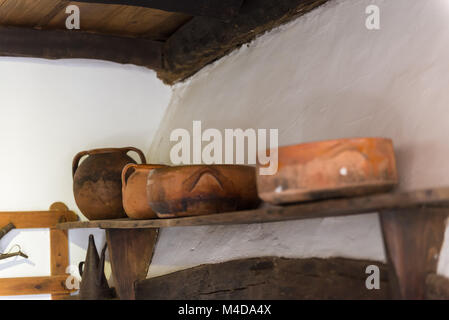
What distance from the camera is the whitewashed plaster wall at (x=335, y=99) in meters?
1.01

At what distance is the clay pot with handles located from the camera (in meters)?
1.69

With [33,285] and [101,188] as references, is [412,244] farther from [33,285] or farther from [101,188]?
[33,285]

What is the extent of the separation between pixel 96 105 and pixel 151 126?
0.63 ft

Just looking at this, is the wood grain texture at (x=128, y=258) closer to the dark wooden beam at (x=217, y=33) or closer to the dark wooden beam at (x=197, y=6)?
the dark wooden beam at (x=217, y=33)

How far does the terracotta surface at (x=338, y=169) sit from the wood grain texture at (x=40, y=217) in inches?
43.1

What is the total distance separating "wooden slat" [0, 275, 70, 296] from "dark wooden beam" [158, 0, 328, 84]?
74 centimetres

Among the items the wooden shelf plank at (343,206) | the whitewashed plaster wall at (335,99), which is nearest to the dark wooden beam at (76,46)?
the whitewashed plaster wall at (335,99)

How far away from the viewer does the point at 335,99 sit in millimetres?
1230

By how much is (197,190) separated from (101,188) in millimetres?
560

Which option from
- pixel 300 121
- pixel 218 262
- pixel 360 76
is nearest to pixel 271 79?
pixel 300 121

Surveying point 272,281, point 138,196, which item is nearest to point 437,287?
point 272,281

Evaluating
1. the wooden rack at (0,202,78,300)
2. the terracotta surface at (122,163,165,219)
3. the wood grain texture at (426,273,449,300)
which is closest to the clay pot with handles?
the wooden rack at (0,202,78,300)

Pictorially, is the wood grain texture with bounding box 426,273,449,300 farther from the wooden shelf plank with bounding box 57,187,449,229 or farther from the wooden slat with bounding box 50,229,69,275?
the wooden slat with bounding box 50,229,69,275
